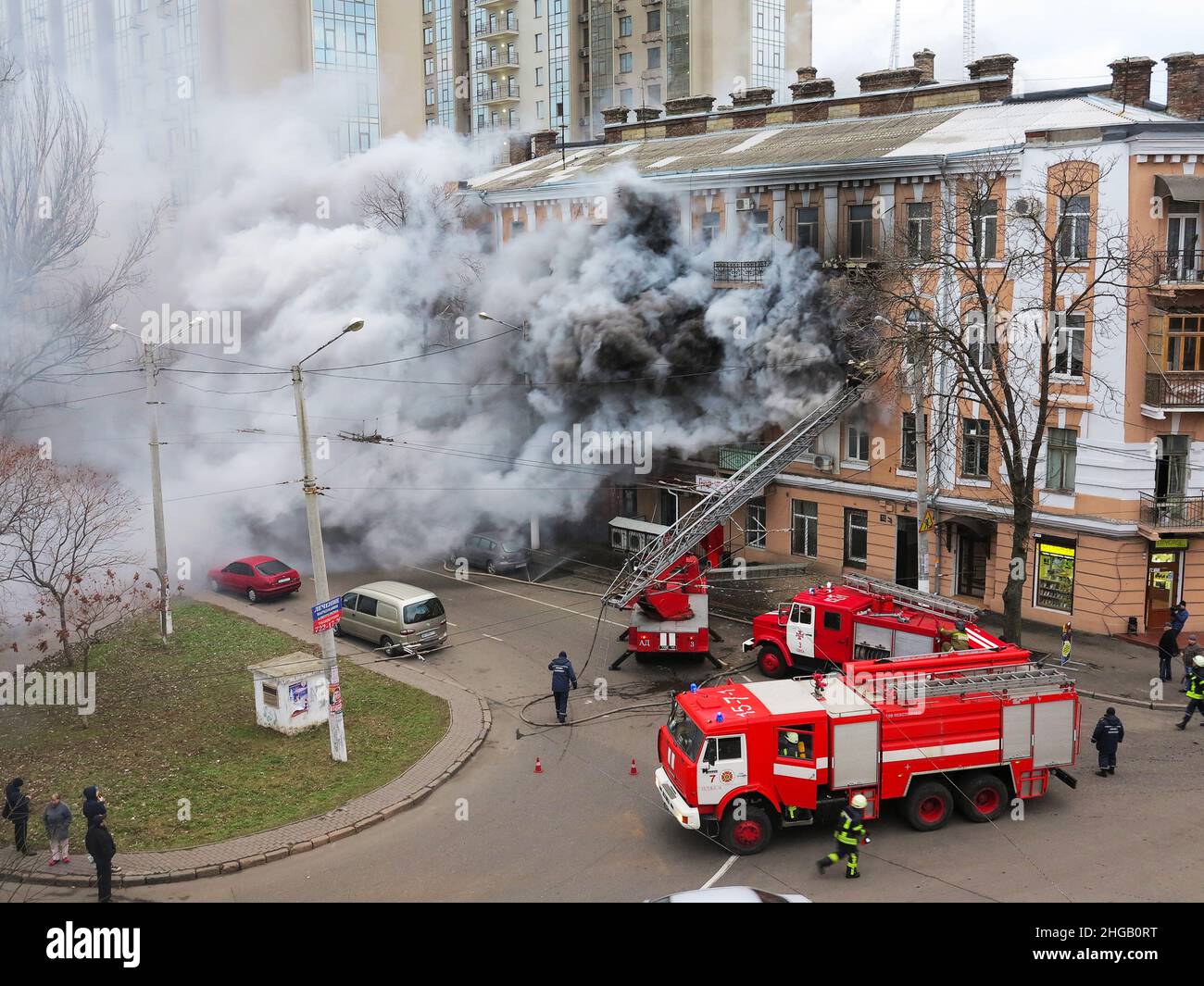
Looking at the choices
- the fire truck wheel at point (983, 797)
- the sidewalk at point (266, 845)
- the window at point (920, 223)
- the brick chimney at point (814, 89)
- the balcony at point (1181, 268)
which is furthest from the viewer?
the brick chimney at point (814, 89)

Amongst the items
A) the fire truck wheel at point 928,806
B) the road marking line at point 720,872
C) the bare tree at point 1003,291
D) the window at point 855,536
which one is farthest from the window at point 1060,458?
the road marking line at point 720,872

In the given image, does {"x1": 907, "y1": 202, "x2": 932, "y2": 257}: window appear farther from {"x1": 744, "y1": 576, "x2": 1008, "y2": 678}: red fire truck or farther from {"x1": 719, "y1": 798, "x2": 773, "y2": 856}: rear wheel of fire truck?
{"x1": 719, "y1": 798, "x2": 773, "y2": 856}: rear wheel of fire truck

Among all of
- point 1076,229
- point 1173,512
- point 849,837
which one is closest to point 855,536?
point 1173,512

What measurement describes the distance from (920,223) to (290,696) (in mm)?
17762

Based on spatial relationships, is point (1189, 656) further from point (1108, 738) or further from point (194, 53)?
point (194, 53)

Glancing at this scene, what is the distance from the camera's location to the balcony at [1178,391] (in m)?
22.3

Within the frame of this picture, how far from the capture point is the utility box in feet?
59.4

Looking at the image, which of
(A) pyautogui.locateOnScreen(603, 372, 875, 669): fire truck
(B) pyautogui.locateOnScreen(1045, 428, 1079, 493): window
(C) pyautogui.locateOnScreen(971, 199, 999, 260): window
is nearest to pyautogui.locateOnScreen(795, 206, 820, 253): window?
(C) pyautogui.locateOnScreen(971, 199, 999, 260): window

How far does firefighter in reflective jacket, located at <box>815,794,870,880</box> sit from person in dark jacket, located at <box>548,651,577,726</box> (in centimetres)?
635

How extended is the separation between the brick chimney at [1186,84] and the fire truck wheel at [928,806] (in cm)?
1854

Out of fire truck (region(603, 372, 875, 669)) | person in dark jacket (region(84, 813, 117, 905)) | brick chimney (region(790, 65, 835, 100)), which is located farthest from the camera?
brick chimney (region(790, 65, 835, 100))

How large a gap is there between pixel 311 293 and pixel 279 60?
22764 millimetres

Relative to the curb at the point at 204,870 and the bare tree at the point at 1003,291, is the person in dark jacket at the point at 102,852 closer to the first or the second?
the curb at the point at 204,870

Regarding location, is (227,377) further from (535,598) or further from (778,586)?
(778,586)
